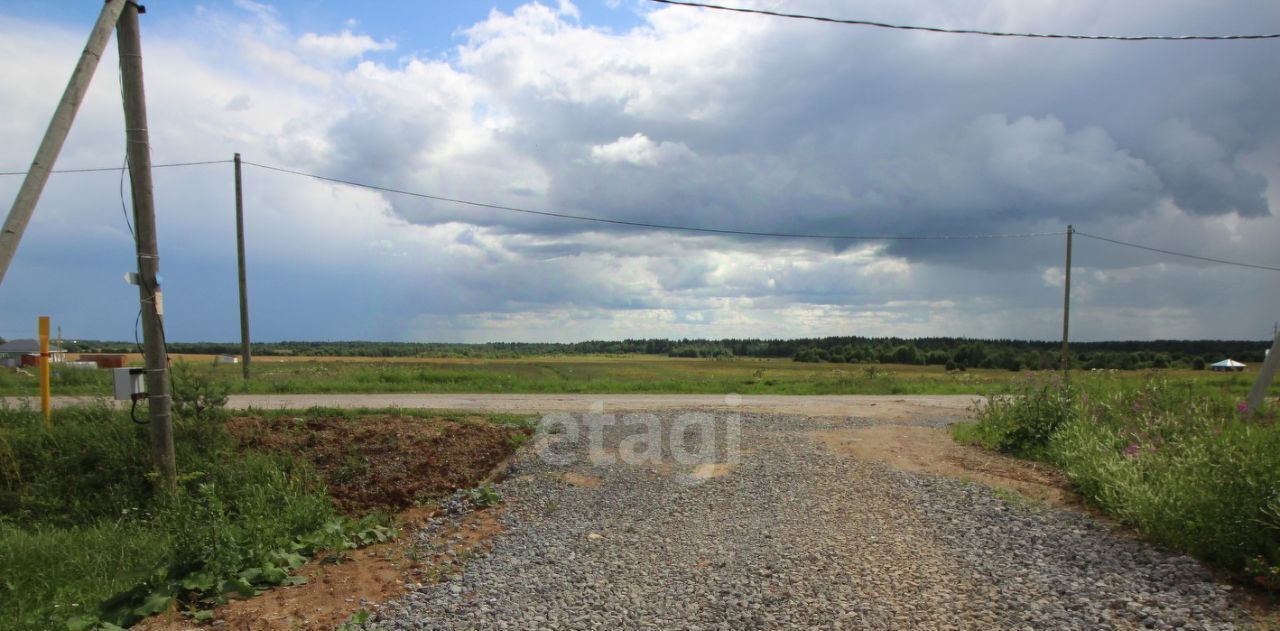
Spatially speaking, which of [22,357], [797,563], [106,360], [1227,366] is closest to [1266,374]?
[797,563]

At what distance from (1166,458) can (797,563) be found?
4128 mm

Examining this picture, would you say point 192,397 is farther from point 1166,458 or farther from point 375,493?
point 1166,458

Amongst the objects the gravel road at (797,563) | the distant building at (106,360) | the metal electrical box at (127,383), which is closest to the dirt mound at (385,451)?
the gravel road at (797,563)

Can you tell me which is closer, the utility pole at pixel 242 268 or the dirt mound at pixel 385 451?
the dirt mound at pixel 385 451

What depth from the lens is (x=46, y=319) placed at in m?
11.9

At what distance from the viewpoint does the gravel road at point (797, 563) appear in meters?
5.19

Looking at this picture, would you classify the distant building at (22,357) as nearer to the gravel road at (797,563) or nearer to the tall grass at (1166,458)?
the gravel road at (797,563)

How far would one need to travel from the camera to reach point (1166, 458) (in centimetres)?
731

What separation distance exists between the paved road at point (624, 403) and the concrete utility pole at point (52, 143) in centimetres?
977

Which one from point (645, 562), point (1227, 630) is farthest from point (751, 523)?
point (1227, 630)

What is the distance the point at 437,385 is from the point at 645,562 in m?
17.6

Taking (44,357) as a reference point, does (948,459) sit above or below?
below

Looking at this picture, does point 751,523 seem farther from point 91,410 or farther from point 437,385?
point 437,385

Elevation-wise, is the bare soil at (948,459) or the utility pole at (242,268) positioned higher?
the utility pole at (242,268)
